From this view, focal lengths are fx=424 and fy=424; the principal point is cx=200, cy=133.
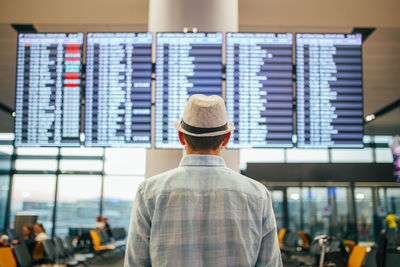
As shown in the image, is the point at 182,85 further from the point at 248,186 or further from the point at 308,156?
the point at 308,156

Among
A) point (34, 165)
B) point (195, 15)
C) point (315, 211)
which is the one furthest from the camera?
point (34, 165)

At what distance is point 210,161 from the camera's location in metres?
1.43

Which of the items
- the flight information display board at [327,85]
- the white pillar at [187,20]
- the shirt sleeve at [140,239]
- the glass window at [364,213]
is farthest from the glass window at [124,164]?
the shirt sleeve at [140,239]

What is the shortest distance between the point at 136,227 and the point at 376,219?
543 inches

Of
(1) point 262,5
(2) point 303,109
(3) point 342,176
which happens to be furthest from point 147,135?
(3) point 342,176

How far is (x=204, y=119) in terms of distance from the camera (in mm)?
1426

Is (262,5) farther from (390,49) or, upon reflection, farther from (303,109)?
(390,49)

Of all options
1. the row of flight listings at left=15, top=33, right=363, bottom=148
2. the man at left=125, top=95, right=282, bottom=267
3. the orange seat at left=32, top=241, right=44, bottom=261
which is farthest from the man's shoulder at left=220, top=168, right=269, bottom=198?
the orange seat at left=32, top=241, right=44, bottom=261

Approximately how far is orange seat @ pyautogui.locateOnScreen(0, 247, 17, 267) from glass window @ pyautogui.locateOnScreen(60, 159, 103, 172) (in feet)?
31.9

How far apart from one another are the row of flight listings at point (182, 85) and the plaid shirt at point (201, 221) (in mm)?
2303

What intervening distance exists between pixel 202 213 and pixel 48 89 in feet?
9.52

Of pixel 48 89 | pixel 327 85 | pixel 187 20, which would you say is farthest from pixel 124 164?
pixel 327 85

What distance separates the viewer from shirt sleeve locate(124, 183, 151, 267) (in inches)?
54.2

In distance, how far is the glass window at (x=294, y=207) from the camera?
Result: 44.4 ft
